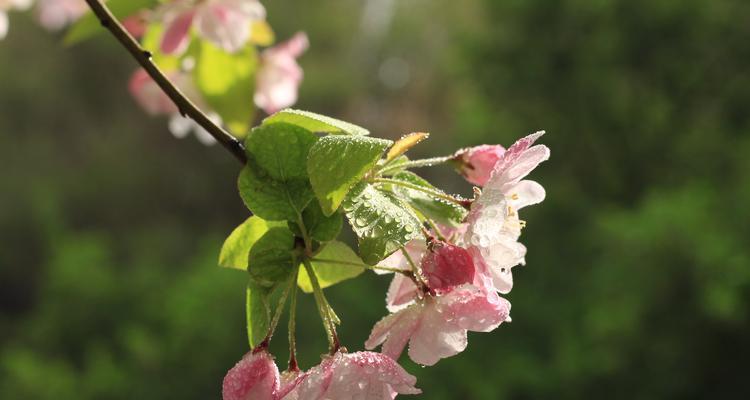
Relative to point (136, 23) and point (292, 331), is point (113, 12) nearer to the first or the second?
point (136, 23)

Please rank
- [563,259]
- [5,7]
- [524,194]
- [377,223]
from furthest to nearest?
[563,259]
[5,7]
[524,194]
[377,223]

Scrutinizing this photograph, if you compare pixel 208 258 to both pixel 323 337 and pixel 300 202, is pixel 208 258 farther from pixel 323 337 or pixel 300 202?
pixel 300 202

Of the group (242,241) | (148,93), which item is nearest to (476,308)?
(242,241)

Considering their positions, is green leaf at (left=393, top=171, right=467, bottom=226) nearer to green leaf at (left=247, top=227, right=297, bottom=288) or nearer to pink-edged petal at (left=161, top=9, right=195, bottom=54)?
green leaf at (left=247, top=227, right=297, bottom=288)

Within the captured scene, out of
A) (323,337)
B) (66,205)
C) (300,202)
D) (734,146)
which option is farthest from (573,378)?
(66,205)

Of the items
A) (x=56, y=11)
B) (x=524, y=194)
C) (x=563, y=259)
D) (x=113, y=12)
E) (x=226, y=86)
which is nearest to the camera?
(x=524, y=194)

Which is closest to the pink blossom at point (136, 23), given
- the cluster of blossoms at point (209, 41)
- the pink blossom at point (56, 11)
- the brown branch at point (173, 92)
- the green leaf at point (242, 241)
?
the cluster of blossoms at point (209, 41)

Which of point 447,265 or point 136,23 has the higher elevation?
point 136,23
